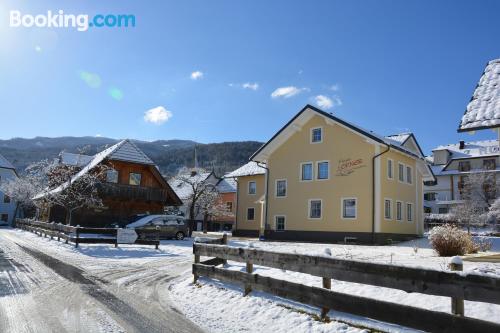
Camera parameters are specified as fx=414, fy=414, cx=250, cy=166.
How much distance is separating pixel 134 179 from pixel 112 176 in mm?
2100

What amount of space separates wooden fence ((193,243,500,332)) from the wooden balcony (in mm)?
27111

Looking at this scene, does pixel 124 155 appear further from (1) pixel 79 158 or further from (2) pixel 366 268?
(2) pixel 366 268

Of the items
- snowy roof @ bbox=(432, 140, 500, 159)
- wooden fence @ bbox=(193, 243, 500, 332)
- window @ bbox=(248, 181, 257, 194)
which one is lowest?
wooden fence @ bbox=(193, 243, 500, 332)

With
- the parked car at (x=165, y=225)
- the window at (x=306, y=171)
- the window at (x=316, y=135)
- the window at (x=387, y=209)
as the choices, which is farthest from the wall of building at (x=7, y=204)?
the window at (x=387, y=209)

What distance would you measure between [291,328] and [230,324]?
1.03m

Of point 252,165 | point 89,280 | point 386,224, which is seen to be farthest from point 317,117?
point 89,280

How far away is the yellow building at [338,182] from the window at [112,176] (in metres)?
11.9

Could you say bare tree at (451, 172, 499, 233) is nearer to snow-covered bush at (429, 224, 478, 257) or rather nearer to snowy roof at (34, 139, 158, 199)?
snowy roof at (34, 139, 158, 199)

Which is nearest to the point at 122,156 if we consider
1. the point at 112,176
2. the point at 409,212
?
the point at 112,176

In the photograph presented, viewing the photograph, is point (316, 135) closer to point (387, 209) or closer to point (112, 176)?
point (387, 209)

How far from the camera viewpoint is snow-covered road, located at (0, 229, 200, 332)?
620cm

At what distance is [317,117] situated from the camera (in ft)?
97.7

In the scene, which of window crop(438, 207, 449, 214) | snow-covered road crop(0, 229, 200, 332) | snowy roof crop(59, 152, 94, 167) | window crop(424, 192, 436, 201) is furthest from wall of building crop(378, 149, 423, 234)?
window crop(424, 192, 436, 201)

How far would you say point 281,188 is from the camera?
31312 mm
